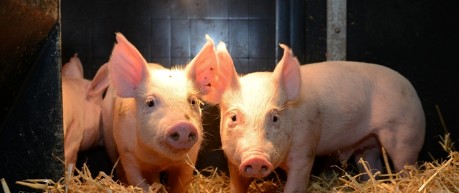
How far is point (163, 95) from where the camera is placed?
12.1 feet

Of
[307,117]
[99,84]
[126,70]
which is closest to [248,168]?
[307,117]

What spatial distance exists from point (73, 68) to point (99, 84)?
0.40m

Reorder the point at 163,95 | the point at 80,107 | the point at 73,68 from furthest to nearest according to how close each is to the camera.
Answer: the point at 73,68 → the point at 80,107 → the point at 163,95

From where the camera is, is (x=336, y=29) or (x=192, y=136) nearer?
(x=192, y=136)

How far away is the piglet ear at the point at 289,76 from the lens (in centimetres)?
381

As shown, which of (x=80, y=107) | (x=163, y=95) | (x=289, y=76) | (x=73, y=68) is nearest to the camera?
(x=163, y=95)

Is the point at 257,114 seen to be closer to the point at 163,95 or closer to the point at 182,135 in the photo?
the point at 182,135

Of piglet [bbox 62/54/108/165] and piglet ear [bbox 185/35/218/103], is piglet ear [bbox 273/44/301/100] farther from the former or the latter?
piglet [bbox 62/54/108/165]

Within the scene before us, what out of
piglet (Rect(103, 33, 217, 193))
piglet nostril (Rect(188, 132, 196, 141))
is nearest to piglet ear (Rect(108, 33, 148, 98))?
piglet (Rect(103, 33, 217, 193))

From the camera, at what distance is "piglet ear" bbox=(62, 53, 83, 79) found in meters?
5.25

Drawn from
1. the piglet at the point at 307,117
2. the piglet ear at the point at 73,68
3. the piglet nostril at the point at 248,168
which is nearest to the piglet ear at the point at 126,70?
the piglet at the point at 307,117

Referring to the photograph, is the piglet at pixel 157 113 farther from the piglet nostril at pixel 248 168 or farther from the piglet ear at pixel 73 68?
the piglet ear at pixel 73 68

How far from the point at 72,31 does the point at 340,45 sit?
8.22 feet

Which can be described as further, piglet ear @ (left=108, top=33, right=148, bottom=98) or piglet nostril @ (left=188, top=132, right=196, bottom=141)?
piglet ear @ (left=108, top=33, right=148, bottom=98)
